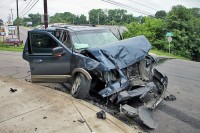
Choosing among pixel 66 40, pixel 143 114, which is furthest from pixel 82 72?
pixel 143 114

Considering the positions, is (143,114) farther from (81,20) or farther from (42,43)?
(81,20)

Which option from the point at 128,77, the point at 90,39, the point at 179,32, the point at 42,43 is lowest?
the point at 128,77

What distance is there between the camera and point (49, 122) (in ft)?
15.8

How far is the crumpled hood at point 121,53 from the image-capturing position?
565cm

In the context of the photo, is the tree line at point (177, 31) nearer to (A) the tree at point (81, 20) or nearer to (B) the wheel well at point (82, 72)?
(B) the wheel well at point (82, 72)

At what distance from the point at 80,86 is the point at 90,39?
5.14 feet

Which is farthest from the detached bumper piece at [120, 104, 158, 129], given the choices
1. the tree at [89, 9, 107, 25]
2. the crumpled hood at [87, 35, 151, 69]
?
the tree at [89, 9, 107, 25]

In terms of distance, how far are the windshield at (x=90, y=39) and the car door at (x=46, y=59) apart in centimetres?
38

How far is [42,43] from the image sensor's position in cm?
710

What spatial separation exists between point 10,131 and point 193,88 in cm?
594

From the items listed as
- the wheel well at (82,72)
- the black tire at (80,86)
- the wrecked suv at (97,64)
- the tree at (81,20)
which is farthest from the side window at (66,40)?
the tree at (81,20)

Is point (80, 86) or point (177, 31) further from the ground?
point (177, 31)

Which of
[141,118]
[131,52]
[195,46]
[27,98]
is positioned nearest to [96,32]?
[131,52]

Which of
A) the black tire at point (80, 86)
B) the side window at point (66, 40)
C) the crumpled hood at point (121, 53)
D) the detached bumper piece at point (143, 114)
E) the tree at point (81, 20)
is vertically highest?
the tree at point (81, 20)
